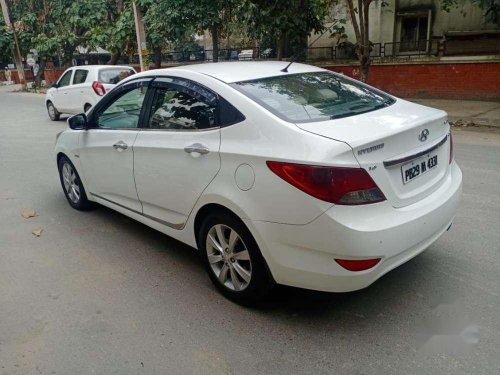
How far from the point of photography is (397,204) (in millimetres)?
2814

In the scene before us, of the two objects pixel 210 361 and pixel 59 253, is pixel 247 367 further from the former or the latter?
pixel 59 253

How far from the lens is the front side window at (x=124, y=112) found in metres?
4.12

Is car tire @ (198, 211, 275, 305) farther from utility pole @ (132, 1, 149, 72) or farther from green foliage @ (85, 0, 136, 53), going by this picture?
green foliage @ (85, 0, 136, 53)

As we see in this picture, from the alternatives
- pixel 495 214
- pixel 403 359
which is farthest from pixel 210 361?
pixel 495 214

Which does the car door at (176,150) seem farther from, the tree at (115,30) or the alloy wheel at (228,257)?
the tree at (115,30)

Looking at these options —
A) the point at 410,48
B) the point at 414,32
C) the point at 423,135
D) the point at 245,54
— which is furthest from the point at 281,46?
the point at 423,135

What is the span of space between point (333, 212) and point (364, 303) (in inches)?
39.0

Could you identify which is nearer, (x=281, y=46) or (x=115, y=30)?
(x=281, y=46)

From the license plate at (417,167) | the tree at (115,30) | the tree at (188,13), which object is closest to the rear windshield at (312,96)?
the license plate at (417,167)

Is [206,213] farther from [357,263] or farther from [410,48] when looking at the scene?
[410,48]

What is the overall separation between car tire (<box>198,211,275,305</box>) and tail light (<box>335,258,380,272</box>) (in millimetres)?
572

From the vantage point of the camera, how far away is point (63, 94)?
14.0 meters

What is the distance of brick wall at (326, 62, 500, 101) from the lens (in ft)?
Answer: 45.2

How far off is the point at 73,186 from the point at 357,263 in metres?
3.89
